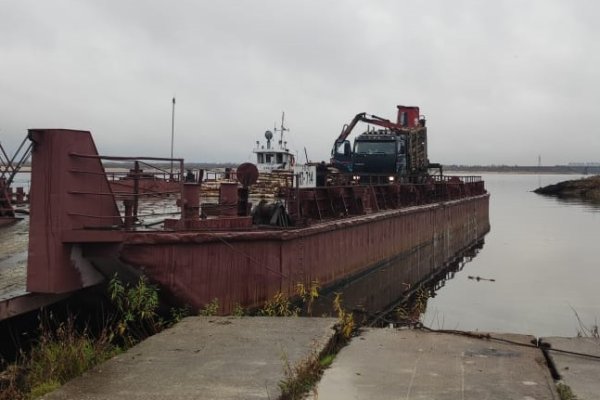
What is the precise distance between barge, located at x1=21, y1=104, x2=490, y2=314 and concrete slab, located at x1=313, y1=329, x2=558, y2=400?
3393mm


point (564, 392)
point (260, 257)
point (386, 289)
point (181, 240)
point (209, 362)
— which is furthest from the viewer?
point (386, 289)

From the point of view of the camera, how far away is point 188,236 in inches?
333

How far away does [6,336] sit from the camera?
7.25 metres

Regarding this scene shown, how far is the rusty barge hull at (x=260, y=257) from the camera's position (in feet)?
26.9

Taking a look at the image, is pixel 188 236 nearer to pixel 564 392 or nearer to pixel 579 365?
pixel 579 365

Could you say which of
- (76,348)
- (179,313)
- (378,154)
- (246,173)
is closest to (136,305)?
(179,313)

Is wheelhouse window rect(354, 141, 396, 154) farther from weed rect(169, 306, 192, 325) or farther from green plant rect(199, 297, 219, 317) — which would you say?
weed rect(169, 306, 192, 325)

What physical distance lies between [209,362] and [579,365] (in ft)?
11.2

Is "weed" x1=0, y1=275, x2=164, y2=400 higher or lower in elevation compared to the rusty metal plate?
lower

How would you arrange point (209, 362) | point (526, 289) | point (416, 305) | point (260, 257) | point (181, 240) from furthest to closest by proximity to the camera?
point (526, 289), point (416, 305), point (260, 257), point (181, 240), point (209, 362)

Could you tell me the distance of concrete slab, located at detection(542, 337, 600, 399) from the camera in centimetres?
457

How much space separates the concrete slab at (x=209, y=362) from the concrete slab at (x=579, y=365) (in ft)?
7.25

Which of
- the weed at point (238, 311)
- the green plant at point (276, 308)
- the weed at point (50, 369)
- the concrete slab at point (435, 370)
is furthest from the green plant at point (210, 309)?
the concrete slab at point (435, 370)

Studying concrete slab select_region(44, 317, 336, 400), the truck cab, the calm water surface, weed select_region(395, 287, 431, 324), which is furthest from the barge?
the truck cab
